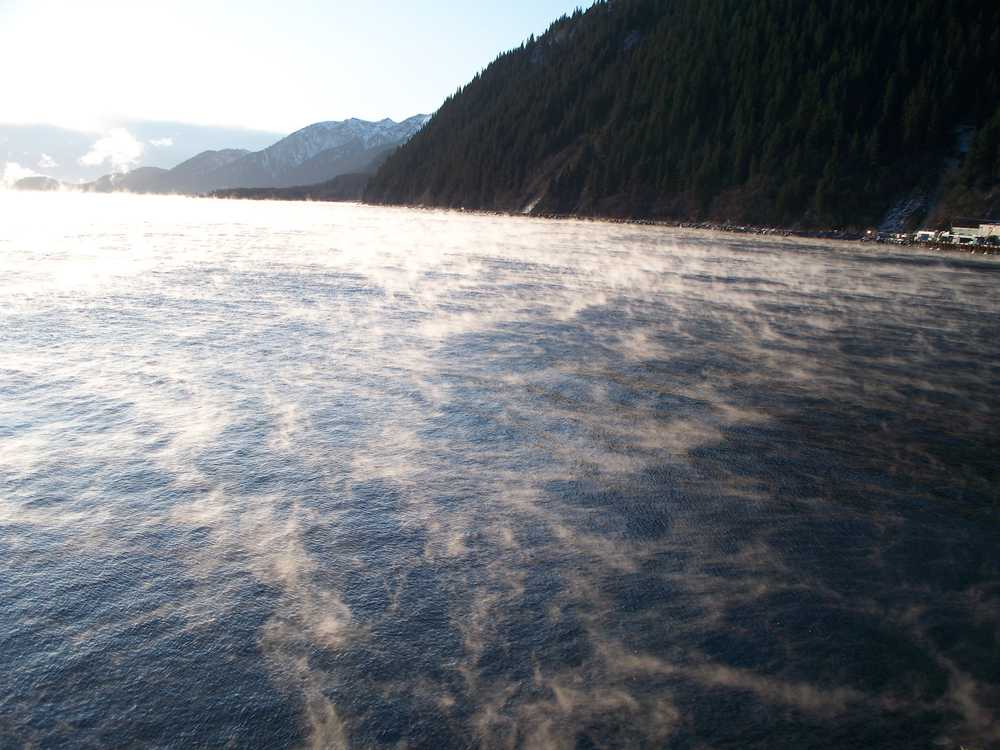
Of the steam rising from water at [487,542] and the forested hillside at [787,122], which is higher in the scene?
the forested hillside at [787,122]

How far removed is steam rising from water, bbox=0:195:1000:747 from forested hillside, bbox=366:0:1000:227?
92.3 m

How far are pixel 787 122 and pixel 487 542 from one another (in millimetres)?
128454

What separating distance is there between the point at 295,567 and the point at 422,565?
4.17ft

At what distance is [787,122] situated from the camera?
114m

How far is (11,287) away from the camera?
22719 millimetres

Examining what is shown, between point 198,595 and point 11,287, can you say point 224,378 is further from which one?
point 11,287

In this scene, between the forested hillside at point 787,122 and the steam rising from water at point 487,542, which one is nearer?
the steam rising from water at point 487,542

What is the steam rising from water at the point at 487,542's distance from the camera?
469cm

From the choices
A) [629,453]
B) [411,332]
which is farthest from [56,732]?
[411,332]

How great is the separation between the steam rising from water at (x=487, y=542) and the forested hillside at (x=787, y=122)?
92.3 meters

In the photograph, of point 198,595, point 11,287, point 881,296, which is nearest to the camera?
point 198,595

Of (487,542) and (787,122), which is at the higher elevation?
(787,122)

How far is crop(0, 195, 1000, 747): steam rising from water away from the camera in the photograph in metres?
4.69

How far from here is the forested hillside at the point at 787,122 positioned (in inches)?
3802
